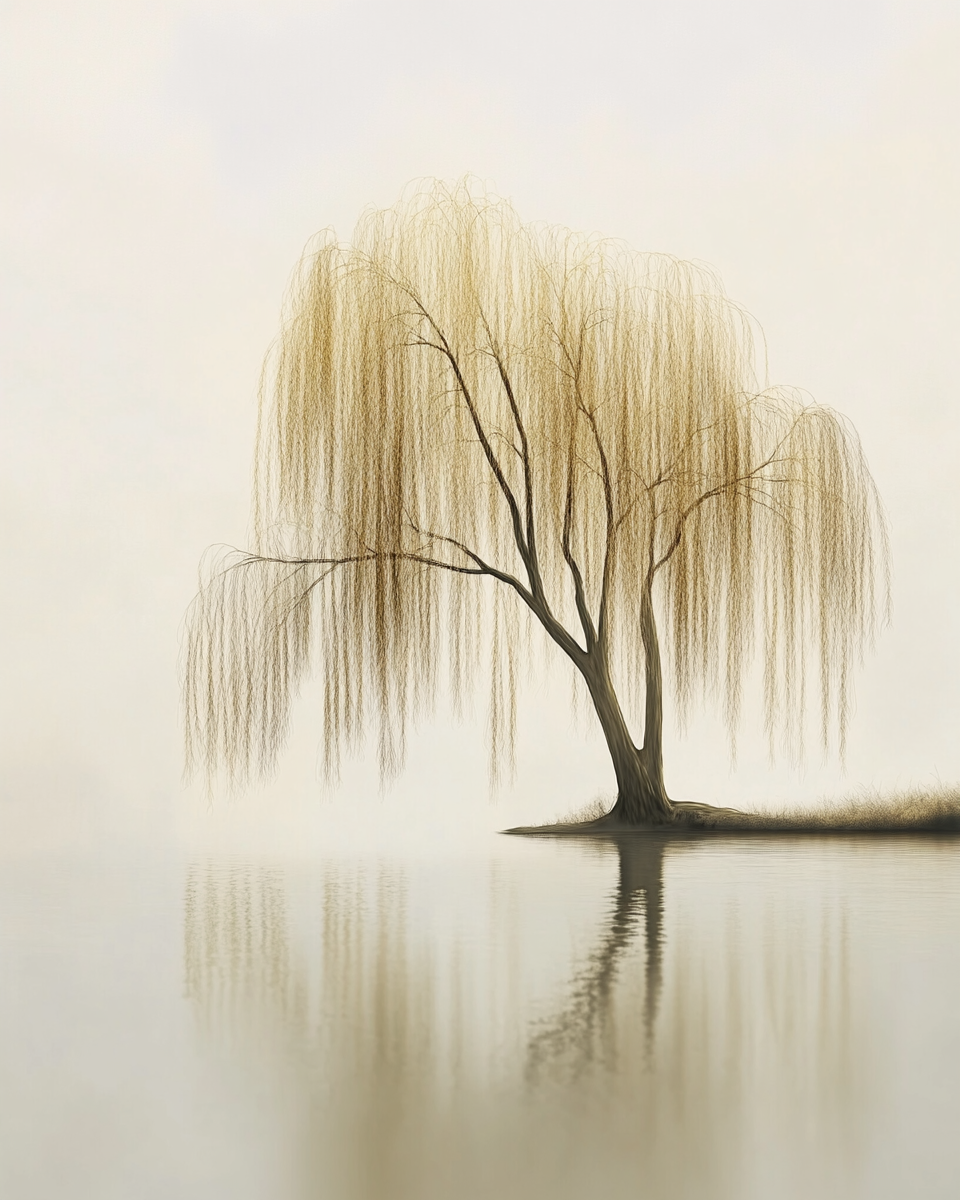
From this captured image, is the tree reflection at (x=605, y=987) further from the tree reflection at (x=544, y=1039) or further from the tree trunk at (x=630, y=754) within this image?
the tree trunk at (x=630, y=754)

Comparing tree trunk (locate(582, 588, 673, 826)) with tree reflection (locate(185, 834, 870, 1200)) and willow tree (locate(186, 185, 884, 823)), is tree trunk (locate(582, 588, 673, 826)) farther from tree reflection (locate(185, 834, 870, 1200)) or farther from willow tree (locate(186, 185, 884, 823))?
tree reflection (locate(185, 834, 870, 1200))

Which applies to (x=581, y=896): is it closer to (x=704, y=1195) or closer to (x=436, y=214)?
(x=704, y=1195)

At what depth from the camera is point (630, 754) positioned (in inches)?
294

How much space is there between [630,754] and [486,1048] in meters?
5.37

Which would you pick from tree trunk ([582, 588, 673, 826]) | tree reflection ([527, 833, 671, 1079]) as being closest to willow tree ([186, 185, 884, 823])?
tree trunk ([582, 588, 673, 826])

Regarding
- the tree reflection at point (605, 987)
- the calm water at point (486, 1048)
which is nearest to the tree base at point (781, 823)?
the tree reflection at point (605, 987)

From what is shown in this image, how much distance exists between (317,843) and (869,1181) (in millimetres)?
6013

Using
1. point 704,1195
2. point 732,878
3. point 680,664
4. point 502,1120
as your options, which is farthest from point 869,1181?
point 680,664

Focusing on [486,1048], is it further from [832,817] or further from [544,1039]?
[832,817]

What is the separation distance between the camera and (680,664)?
737 centimetres

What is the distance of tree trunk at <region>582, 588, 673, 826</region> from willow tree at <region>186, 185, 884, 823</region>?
13 mm

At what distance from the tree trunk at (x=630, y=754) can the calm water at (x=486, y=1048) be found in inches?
128

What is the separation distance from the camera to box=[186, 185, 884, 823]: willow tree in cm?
716

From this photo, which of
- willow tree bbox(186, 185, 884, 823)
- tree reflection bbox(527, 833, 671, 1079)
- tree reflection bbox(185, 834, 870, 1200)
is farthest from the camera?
willow tree bbox(186, 185, 884, 823)
